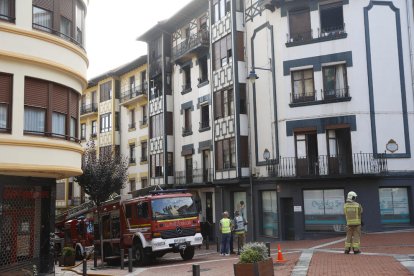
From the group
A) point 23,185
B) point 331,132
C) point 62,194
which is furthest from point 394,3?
point 62,194

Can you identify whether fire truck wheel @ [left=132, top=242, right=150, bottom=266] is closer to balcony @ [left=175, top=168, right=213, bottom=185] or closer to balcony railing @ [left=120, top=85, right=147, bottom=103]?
balcony @ [left=175, top=168, right=213, bottom=185]

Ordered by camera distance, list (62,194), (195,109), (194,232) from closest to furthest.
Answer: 1. (194,232)
2. (195,109)
3. (62,194)

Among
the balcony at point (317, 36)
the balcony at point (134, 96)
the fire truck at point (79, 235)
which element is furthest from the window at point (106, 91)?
the balcony at point (317, 36)

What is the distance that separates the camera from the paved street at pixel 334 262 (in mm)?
13641

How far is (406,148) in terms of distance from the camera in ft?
82.5

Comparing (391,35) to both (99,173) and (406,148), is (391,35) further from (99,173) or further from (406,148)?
(99,173)

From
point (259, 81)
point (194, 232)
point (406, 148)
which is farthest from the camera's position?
point (259, 81)

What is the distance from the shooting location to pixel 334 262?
15.2 m

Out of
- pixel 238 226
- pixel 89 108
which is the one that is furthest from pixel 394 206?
pixel 89 108

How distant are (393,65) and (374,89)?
5.31ft

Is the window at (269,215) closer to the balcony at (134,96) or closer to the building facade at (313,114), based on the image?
the building facade at (313,114)

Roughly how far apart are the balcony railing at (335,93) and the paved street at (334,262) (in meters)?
7.00

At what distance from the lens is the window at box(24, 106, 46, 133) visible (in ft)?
49.7

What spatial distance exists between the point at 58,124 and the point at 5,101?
1.99 m
